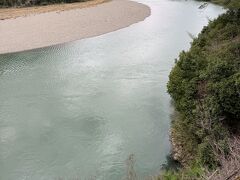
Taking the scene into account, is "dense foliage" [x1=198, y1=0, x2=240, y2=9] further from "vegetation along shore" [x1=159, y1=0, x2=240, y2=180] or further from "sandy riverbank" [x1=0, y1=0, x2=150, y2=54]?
"sandy riverbank" [x1=0, y1=0, x2=150, y2=54]

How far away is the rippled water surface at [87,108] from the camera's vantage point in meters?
17.5

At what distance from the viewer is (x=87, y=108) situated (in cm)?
2305

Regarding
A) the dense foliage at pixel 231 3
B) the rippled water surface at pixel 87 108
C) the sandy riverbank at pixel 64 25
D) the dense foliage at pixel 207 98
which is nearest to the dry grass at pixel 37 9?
the sandy riverbank at pixel 64 25

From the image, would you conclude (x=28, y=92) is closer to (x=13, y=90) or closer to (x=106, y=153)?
(x=13, y=90)

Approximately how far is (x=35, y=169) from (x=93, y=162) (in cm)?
236

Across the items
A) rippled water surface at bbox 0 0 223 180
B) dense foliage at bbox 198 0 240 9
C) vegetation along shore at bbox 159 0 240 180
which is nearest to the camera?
vegetation along shore at bbox 159 0 240 180

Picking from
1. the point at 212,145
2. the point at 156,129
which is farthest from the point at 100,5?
the point at 212,145

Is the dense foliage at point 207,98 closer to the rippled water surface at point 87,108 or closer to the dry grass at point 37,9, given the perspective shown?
the rippled water surface at point 87,108

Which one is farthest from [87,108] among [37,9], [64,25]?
[37,9]

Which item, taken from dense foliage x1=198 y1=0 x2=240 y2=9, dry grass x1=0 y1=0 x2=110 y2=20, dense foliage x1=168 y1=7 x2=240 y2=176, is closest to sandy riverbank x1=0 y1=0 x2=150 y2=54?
dry grass x1=0 y1=0 x2=110 y2=20

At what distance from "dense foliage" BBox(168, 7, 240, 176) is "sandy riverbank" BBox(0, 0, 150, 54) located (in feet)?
71.1

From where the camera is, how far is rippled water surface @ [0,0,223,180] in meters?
17.5

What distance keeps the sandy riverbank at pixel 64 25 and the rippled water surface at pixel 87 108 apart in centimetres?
204

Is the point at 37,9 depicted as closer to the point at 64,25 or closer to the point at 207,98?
the point at 64,25
